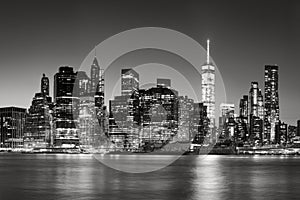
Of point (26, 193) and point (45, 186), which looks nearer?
point (26, 193)

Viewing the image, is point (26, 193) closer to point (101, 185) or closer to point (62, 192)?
point (62, 192)

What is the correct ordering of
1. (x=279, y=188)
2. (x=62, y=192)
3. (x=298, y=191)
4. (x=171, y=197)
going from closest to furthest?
1. (x=171, y=197)
2. (x=62, y=192)
3. (x=298, y=191)
4. (x=279, y=188)

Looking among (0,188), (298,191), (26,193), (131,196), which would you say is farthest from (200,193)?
(0,188)

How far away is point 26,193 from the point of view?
119 ft

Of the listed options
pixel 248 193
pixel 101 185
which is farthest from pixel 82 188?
pixel 248 193

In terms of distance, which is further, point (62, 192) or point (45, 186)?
point (45, 186)

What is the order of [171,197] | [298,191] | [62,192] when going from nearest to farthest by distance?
[171,197], [62,192], [298,191]

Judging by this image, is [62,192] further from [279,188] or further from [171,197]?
[279,188]

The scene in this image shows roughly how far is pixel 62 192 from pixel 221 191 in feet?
37.3

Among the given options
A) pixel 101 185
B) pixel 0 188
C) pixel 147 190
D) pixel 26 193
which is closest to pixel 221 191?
pixel 147 190

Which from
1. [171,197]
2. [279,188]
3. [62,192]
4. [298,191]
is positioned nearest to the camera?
[171,197]

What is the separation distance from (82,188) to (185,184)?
9.15 metres

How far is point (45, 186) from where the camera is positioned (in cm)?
4181

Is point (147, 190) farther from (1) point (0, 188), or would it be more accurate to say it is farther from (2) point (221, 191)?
(1) point (0, 188)
